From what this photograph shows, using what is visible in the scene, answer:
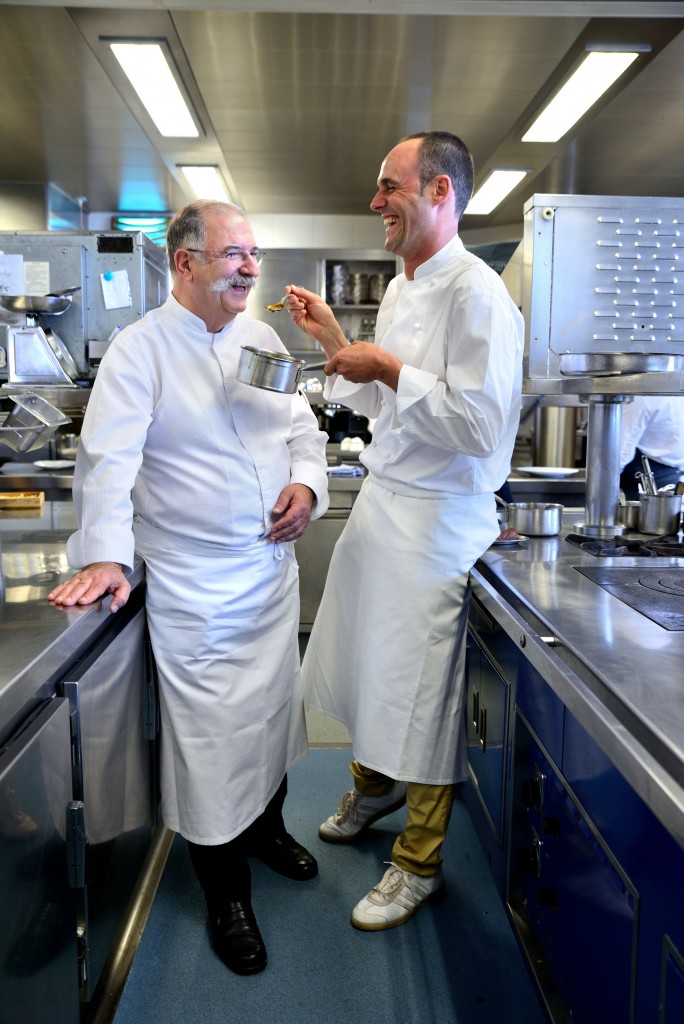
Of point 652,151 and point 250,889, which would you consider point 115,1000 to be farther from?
point 652,151

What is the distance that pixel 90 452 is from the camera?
5.30 feet

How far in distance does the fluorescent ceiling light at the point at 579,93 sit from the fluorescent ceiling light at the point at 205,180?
2407 mm

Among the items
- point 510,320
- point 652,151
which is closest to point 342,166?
point 652,151

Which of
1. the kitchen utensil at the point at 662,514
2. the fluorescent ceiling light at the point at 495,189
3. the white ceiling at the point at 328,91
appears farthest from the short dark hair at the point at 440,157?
the fluorescent ceiling light at the point at 495,189

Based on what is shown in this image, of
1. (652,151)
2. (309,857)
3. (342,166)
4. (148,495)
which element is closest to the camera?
(148,495)

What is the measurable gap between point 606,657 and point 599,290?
55.6 inches

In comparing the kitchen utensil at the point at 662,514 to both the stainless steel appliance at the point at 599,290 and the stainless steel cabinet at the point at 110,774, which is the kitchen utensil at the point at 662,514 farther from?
the stainless steel cabinet at the point at 110,774

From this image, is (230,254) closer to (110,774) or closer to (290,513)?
(290,513)

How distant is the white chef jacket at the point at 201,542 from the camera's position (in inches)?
68.3

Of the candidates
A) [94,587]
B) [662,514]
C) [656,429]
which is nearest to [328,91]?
[656,429]

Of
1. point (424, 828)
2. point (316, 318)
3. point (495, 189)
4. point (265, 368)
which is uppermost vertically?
point (495, 189)

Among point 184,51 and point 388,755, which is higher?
point 184,51

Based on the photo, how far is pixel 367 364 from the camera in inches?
68.2

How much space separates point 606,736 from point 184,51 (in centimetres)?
418
